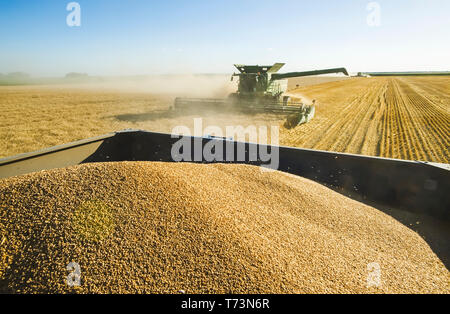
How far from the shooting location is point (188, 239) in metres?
1.95

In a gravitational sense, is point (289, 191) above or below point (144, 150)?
below

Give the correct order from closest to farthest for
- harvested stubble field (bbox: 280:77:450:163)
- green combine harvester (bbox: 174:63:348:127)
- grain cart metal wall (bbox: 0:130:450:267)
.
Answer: grain cart metal wall (bbox: 0:130:450:267) < harvested stubble field (bbox: 280:77:450:163) < green combine harvester (bbox: 174:63:348:127)

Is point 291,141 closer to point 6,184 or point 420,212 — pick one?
point 420,212

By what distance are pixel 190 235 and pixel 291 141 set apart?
6.29 metres

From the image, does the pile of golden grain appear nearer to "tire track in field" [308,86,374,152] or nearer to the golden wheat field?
"tire track in field" [308,86,374,152]

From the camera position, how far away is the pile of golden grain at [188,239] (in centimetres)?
170

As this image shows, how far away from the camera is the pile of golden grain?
170 centimetres

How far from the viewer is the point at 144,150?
12.4 feet

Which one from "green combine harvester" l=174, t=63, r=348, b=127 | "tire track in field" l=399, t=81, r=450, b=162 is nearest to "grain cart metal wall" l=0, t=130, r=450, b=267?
"tire track in field" l=399, t=81, r=450, b=162

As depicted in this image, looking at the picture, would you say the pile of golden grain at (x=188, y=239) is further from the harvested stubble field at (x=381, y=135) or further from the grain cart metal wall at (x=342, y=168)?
the harvested stubble field at (x=381, y=135)

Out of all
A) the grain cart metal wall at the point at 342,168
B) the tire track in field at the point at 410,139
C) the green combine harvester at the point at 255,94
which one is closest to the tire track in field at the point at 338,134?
the tire track in field at the point at 410,139
